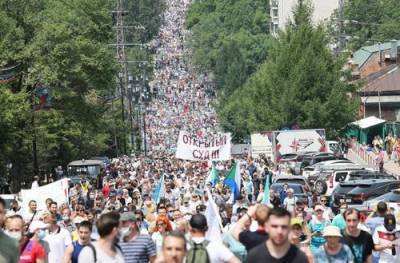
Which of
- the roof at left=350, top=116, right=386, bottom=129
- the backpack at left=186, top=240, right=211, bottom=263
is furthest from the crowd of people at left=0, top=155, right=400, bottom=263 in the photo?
the roof at left=350, top=116, right=386, bottom=129

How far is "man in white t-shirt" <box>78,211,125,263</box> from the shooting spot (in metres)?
12.6

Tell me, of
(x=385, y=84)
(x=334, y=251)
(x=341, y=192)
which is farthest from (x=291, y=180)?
(x=385, y=84)

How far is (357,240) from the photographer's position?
14461 mm

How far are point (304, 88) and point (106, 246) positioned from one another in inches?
2524

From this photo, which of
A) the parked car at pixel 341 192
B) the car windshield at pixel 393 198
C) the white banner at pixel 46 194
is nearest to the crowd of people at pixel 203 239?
the white banner at pixel 46 194

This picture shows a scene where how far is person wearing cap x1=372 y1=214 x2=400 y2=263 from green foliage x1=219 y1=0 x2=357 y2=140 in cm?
5757

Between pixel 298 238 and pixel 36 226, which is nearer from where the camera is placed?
pixel 298 238

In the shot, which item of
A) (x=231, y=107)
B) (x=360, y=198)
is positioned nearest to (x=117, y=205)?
(x=360, y=198)

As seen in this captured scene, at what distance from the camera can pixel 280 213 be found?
10852mm

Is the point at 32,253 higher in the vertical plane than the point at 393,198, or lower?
higher

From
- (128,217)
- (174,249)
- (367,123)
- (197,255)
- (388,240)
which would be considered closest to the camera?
(174,249)

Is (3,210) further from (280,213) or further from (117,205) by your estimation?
(117,205)

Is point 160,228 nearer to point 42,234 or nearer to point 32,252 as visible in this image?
point 42,234

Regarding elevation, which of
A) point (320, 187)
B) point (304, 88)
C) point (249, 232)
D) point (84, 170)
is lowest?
point (84, 170)
